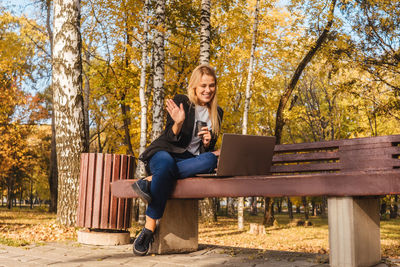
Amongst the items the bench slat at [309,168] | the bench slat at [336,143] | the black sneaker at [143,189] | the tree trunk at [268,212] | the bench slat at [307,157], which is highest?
the bench slat at [336,143]

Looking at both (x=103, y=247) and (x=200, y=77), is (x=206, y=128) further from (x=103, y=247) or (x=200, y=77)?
(x=103, y=247)

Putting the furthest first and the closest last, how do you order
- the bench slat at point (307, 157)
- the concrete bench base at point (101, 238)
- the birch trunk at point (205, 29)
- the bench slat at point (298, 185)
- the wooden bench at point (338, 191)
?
the birch trunk at point (205, 29) → the concrete bench base at point (101, 238) → the bench slat at point (307, 157) → the wooden bench at point (338, 191) → the bench slat at point (298, 185)

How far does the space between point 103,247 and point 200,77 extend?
7.86ft

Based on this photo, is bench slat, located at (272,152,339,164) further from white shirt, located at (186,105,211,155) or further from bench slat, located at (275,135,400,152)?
white shirt, located at (186,105,211,155)

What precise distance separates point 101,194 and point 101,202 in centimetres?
10

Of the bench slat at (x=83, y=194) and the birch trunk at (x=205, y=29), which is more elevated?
the birch trunk at (x=205, y=29)

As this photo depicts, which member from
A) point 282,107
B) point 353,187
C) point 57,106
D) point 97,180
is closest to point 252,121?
point 282,107

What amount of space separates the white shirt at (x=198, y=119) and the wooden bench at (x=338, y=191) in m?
0.46

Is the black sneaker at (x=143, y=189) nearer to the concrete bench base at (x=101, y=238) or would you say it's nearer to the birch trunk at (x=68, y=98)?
the concrete bench base at (x=101, y=238)

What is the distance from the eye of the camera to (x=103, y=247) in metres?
4.93

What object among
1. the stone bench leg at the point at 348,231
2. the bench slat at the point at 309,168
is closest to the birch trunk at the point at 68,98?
the bench slat at the point at 309,168

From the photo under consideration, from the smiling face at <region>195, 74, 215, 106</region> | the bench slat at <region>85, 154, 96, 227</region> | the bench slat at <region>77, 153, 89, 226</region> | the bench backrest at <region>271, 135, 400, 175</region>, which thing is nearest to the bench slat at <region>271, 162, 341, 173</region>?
the bench backrest at <region>271, 135, 400, 175</region>

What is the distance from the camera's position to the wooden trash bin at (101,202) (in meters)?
5.15

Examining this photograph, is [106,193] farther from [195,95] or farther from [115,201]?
[195,95]
